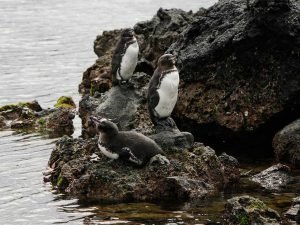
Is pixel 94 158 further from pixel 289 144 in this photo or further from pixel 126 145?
pixel 289 144

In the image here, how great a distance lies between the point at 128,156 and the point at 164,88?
7.38 feet

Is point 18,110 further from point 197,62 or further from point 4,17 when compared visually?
point 4,17

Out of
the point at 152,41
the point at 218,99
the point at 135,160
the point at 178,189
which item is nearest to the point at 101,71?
the point at 152,41

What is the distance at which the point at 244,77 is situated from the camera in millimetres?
21141

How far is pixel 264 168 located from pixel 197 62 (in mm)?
3800

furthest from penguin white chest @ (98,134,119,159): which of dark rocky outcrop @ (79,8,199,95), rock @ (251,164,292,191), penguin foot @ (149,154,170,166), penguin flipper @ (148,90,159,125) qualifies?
dark rocky outcrop @ (79,8,199,95)

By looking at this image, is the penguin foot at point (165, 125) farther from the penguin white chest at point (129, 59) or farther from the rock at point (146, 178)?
the penguin white chest at point (129, 59)

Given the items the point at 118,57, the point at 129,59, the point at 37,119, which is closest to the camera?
the point at 129,59

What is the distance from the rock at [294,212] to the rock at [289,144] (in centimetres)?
405

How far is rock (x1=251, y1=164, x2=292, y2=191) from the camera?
18047 mm

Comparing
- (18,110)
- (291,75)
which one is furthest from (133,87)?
(18,110)

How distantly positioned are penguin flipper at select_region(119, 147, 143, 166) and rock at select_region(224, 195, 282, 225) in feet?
10.1

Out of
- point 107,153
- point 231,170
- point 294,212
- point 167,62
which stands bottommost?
point 294,212

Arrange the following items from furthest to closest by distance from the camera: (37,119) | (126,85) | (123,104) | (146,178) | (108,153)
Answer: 1. (37,119)
2. (126,85)
3. (123,104)
4. (108,153)
5. (146,178)
